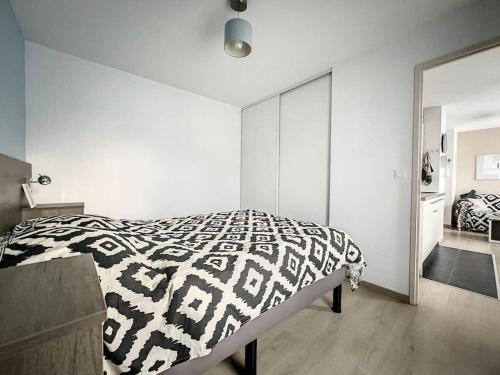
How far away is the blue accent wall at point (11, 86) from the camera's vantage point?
159cm

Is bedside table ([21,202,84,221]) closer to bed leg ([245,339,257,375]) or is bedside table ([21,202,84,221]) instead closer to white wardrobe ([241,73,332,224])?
bed leg ([245,339,257,375])

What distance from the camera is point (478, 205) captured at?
4.58 metres

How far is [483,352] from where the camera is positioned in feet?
4.62

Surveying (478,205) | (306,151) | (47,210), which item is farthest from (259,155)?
(478,205)

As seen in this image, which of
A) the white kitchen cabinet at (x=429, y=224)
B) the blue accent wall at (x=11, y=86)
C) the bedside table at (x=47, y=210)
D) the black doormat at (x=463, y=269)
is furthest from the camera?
the white kitchen cabinet at (x=429, y=224)

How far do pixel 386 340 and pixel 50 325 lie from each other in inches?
78.1

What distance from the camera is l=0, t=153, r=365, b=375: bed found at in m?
0.85

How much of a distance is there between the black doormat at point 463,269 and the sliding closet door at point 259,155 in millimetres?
2304

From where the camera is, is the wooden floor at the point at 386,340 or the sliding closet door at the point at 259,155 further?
the sliding closet door at the point at 259,155

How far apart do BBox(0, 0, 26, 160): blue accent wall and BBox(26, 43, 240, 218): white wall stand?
18 cm

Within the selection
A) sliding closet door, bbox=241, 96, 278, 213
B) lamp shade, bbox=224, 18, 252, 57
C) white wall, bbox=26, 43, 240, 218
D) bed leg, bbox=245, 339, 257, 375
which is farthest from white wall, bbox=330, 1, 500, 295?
white wall, bbox=26, 43, 240, 218

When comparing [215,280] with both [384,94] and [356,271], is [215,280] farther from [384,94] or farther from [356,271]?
[384,94]

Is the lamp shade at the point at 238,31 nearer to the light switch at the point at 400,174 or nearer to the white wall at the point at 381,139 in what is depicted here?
the white wall at the point at 381,139

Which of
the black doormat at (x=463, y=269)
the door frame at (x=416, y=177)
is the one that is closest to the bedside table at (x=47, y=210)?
the door frame at (x=416, y=177)
